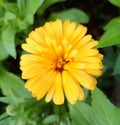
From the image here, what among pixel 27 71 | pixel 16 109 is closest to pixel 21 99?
pixel 16 109

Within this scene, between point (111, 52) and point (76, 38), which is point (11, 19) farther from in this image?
point (111, 52)

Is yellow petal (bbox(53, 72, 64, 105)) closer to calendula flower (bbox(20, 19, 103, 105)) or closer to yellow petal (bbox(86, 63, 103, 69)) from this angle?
calendula flower (bbox(20, 19, 103, 105))

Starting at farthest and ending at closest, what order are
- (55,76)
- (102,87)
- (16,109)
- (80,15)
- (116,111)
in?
(102,87), (80,15), (16,109), (55,76), (116,111)

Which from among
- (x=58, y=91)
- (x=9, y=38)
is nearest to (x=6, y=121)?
(x=9, y=38)

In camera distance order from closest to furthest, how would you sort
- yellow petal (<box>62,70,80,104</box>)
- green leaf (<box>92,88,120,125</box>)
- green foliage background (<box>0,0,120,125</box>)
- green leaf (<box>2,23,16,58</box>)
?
1. green leaf (<box>92,88,120,125</box>)
2. yellow petal (<box>62,70,80,104</box>)
3. green foliage background (<box>0,0,120,125</box>)
4. green leaf (<box>2,23,16,58</box>)

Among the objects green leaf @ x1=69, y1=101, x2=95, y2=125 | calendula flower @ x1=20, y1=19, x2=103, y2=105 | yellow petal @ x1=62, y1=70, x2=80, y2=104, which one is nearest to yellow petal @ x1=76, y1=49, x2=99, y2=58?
calendula flower @ x1=20, y1=19, x2=103, y2=105

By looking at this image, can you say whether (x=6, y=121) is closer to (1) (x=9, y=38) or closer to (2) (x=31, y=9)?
(1) (x=9, y=38)

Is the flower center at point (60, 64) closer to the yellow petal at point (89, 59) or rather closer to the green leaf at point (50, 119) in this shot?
the yellow petal at point (89, 59)
